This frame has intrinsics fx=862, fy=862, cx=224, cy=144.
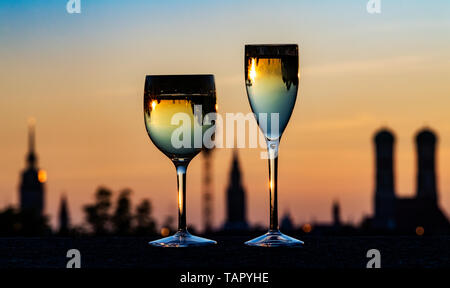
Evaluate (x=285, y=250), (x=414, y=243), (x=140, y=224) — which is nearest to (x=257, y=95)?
(x=285, y=250)

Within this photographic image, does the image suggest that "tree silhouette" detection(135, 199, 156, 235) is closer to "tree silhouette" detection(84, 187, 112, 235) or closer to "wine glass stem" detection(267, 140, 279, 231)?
"tree silhouette" detection(84, 187, 112, 235)

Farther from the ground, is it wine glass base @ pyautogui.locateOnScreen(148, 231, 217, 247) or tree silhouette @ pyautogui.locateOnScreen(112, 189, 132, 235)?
wine glass base @ pyautogui.locateOnScreen(148, 231, 217, 247)

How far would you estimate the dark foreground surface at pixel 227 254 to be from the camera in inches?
153

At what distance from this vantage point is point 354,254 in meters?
4.42

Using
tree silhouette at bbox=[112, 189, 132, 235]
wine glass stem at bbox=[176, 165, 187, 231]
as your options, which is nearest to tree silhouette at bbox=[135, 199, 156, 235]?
tree silhouette at bbox=[112, 189, 132, 235]

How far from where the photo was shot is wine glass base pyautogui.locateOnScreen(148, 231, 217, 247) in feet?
16.4
